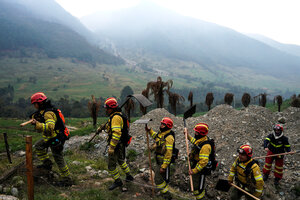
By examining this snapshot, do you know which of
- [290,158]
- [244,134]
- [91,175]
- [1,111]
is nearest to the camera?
[91,175]

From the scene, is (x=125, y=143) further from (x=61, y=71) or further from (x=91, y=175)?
(x=61, y=71)

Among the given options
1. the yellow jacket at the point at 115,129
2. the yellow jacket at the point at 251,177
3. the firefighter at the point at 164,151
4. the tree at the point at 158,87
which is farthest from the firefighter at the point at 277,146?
the tree at the point at 158,87

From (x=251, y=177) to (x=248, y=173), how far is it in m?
0.15

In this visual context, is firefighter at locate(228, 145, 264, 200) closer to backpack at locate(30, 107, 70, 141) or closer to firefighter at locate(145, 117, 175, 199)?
firefighter at locate(145, 117, 175, 199)

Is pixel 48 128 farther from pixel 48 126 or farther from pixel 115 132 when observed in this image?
pixel 115 132

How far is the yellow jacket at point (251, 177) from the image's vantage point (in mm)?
5325

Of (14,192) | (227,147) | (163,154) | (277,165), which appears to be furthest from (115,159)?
(227,147)

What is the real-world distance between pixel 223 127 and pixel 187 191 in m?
5.96

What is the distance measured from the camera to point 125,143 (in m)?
6.37

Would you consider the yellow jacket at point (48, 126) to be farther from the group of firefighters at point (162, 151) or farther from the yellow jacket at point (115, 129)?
the yellow jacket at point (115, 129)

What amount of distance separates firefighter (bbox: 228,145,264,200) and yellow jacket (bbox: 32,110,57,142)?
556 cm

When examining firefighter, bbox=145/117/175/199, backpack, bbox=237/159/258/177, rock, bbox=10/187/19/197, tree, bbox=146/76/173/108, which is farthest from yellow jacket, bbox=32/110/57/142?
tree, bbox=146/76/173/108

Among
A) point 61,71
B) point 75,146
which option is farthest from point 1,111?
point 61,71

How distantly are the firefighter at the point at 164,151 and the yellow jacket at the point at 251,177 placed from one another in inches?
79.9
